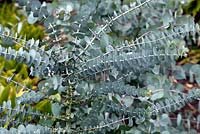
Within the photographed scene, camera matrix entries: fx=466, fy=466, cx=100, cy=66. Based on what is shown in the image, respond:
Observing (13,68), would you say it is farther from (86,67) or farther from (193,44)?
(86,67)

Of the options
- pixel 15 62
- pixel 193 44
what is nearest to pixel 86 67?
pixel 15 62

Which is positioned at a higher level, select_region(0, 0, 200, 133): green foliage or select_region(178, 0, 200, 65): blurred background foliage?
select_region(178, 0, 200, 65): blurred background foliage

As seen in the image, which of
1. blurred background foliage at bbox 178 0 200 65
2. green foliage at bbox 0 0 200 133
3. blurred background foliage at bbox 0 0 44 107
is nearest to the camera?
green foliage at bbox 0 0 200 133

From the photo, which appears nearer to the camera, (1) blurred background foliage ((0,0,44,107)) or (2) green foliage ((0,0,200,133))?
(2) green foliage ((0,0,200,133))

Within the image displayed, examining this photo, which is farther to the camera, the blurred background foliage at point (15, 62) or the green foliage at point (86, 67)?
the blurred background foliage at point (15, 62)

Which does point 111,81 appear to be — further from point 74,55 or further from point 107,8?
point 107,8

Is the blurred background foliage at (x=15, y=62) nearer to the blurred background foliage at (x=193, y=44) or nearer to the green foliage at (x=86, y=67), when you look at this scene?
the blurred background foliage at (x=193, y=44)

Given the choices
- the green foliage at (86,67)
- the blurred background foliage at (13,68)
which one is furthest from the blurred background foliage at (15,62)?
the green foliage at (86,67)

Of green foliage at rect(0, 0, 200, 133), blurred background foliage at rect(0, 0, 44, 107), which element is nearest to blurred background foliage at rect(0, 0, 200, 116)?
blurred background foliage at rect(0, 0, 44, 107)

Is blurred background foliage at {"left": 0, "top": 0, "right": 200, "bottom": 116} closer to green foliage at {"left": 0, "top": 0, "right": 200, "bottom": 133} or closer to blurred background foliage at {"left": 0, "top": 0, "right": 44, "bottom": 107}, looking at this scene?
blurred background foliage at {"left": 0, "top": 0, "right": 44, "bottom": 107}
